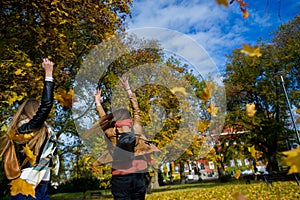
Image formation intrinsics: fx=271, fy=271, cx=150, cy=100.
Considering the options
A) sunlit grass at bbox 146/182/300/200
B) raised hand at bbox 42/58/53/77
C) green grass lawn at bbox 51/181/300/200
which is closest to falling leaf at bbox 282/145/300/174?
raised hand at bbox 42/58/53/77

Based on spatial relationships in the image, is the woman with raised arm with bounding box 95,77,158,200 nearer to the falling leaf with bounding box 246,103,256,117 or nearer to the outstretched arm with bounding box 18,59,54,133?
the outstretched arm with bounding box 18,59,54,133

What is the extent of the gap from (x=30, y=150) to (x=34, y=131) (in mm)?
178

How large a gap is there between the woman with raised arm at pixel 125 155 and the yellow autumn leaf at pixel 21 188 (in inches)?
31.5

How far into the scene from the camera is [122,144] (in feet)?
9.11

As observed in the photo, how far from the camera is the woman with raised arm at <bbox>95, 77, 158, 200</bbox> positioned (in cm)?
281

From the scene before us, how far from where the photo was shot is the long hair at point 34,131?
2.52 meters

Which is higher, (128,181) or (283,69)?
(283,69)

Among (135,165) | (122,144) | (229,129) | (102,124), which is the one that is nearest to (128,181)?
(135,165)

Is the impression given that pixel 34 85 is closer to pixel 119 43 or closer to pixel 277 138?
pixel 119 43

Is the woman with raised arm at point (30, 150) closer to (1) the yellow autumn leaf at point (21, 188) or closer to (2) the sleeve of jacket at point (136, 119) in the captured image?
(1) the yellow autumn leaf at point (21, 188)

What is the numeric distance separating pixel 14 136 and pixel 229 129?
2307 cm

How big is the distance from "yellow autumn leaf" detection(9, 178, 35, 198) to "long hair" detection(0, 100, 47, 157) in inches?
10.9

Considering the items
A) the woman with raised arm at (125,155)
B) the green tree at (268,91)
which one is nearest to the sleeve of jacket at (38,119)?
the woman with raised arm at (125,155)

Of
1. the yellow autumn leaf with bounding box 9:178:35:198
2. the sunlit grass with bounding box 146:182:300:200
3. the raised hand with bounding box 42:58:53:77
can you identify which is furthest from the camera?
the sunlit grass with bounding box 146:182:300:200
